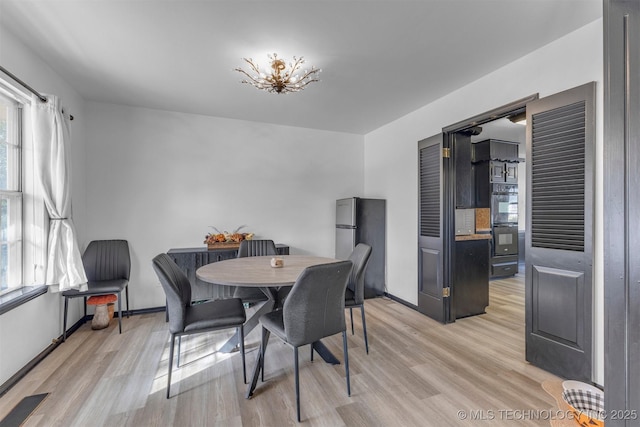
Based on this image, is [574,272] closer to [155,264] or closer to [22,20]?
[155,264]

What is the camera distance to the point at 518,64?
2434 mm

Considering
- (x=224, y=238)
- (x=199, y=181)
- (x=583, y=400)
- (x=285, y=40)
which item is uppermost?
(x=285, y=40)

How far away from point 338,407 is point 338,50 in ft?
8.62

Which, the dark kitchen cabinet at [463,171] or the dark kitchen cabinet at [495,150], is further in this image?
the dark kitchen cabinet at [495,150]

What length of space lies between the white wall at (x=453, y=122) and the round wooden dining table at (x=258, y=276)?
5.47 ft

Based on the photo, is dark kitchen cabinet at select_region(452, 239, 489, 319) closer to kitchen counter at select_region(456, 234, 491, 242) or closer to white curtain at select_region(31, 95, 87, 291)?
kitchen counter at select_region(456, 234, 491, 242)

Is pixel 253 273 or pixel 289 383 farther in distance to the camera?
pixel 253 273

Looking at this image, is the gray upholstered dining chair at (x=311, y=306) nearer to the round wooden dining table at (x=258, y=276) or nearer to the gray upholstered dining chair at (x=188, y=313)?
the round wooden dining table at (x=258, y=276)

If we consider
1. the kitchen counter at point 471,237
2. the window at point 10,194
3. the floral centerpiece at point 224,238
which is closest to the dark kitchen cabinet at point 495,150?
the kitchen counter at point 471,237

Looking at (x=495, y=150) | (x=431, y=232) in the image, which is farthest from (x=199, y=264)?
(x=495, y=150)

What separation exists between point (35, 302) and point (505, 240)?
6686 millimetres

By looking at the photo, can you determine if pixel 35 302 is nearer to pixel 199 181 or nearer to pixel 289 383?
pixel 199 181

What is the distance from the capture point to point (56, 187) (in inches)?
97.7

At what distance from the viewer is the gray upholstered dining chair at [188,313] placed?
1878 millimetres
